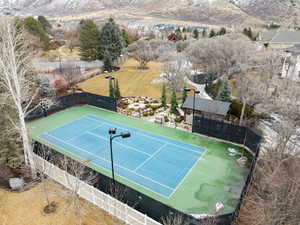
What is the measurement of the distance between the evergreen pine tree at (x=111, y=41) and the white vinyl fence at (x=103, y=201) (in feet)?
108

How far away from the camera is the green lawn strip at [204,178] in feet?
38.2

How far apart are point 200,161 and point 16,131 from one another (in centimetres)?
1238

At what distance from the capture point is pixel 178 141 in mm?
17938

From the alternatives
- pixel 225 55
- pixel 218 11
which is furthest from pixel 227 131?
pixel 218 11

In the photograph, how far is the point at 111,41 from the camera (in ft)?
142

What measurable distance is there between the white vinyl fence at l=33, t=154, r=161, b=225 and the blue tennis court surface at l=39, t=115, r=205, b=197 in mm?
3099

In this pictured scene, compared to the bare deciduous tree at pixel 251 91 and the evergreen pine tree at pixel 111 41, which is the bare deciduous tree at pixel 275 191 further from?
the evergreen pine tree at pixel 111 41

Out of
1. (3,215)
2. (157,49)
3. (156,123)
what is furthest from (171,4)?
(3,215)

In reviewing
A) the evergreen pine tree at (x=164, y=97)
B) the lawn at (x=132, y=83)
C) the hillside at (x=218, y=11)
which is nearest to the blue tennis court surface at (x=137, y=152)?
the evergreen pine tree at (x=164, y=97)

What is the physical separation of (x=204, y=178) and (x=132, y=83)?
23.9 m

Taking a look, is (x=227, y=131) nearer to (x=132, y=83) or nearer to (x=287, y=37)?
(x=132, y=83)

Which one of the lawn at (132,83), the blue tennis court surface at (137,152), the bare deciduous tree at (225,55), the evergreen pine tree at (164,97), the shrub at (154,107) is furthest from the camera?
the lawn at (132,83)

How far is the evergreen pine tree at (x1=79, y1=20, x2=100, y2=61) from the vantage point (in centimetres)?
4453

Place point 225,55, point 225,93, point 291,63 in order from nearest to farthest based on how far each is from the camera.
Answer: point 225,93
point 225,55
point 291,63
